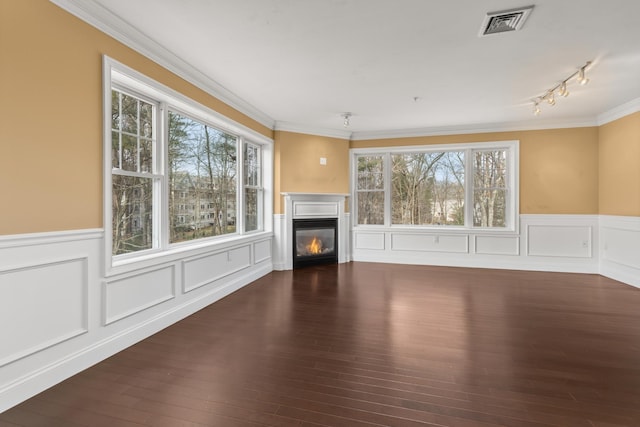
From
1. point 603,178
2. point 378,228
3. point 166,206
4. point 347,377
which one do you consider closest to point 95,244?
point 166,206

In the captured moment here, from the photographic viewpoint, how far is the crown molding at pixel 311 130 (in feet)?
18.5

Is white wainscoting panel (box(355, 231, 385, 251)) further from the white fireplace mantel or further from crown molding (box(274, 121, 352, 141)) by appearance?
crown molding (box(274, 121, 352, 141))

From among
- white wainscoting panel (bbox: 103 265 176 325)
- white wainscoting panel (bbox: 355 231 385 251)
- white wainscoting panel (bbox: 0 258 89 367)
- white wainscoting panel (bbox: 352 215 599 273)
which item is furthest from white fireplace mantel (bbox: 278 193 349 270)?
white wainscoting panel (bbox: 0 258 89 367)

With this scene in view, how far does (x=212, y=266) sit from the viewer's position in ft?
12.5

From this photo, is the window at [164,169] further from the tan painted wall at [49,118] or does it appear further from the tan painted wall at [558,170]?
the tan painted wall at [558,170]

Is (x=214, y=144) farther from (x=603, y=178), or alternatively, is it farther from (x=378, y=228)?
(x=603, y=178)

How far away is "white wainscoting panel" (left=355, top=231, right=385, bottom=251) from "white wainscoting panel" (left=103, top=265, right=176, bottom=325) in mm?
4077

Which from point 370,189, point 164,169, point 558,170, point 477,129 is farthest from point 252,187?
point 558,170

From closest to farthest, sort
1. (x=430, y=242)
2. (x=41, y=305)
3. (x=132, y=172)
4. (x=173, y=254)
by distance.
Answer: (x=41, y=305) < (x=132, y=172) < (x=173, y=254) < (x=430, y=242)

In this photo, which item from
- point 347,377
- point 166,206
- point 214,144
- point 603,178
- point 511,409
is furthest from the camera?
point 603,178

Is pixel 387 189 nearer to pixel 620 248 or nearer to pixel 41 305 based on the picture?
pixel 620 248

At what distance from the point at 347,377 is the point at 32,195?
7.91ft

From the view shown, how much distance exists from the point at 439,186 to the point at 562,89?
2675 mm

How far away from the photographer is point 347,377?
7.04 feet
